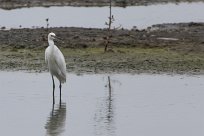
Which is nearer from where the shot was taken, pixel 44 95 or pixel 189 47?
pixel 44 95

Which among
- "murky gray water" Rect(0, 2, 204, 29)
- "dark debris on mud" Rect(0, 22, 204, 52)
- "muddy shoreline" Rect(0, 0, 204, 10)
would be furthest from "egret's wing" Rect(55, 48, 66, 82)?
"muddy shoreline" Rect(0, 0, 204, 10)

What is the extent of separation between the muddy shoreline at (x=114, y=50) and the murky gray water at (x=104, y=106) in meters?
1.19

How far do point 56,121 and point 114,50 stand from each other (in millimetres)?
9908

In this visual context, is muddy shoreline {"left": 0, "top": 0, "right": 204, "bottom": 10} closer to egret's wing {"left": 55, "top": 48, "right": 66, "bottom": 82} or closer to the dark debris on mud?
the dark debris on mud

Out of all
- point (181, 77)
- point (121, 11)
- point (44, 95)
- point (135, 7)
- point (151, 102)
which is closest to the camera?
point (151, 102)

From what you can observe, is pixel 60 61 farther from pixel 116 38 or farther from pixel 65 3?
pixel 65 3

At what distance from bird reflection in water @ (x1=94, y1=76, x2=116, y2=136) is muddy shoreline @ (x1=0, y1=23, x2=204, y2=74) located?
13.3ft

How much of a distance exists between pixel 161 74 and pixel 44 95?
14.9 ft

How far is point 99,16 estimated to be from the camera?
1554 inches

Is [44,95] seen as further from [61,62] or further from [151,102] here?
[151,102]

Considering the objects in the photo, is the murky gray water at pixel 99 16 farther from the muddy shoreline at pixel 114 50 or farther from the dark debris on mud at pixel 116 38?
the muddy shoreline at pixel 114 50

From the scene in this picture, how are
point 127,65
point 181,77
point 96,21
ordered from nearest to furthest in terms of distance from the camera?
1. point 181,77
2. point 127,65
3. point 96,21

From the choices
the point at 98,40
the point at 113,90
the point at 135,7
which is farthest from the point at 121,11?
the point at 113,90

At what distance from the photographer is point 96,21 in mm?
36281
